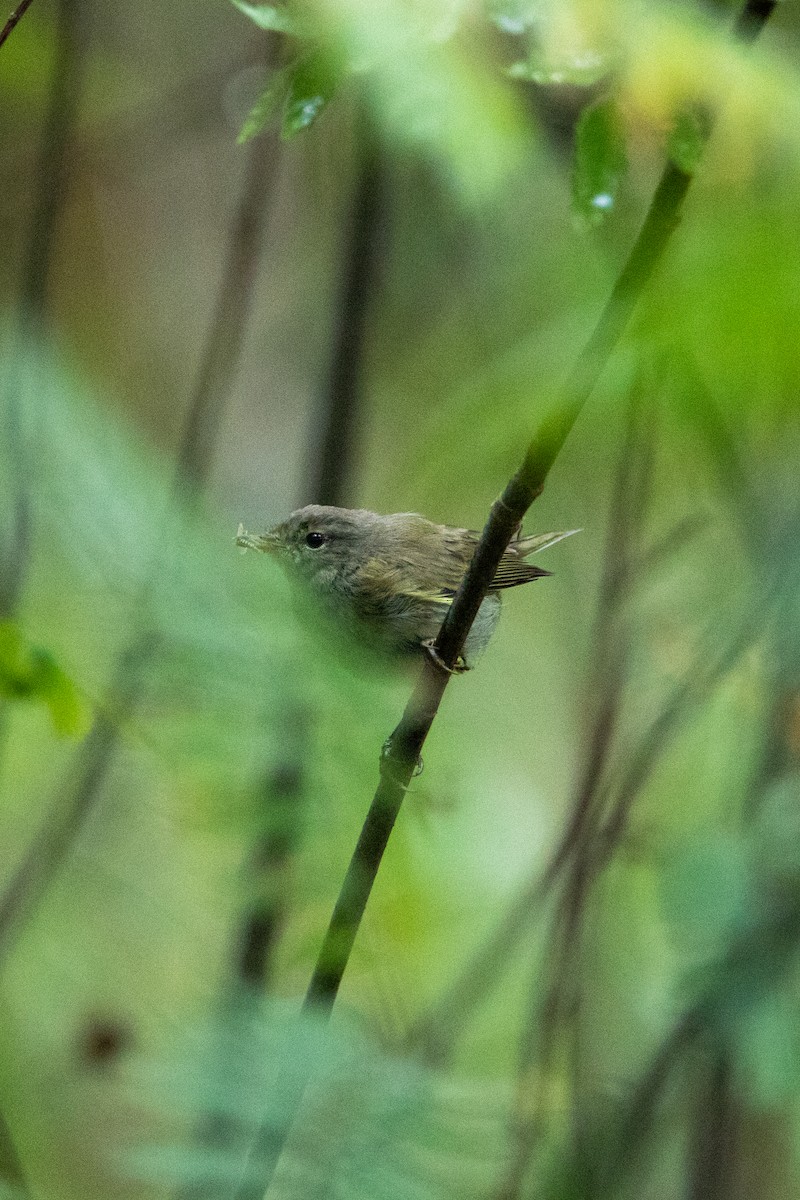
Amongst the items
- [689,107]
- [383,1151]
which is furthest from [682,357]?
[383,1151]

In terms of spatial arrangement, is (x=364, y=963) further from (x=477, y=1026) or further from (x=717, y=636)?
(x=477, y=1026)

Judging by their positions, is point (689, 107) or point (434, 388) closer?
point (689, 107)

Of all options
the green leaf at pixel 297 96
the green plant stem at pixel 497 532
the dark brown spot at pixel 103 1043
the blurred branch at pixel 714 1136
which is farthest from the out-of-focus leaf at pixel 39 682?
the blurred branch at pixel 714 1136

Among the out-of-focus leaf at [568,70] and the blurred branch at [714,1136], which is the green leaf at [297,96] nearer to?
the out-of-focus leaf at [568,70]

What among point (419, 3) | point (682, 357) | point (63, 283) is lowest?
point (63, 283)

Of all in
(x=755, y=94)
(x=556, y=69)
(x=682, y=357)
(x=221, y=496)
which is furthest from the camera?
(x=221, y=496)

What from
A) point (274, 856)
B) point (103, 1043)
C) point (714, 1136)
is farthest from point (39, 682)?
point (714, 1136)
